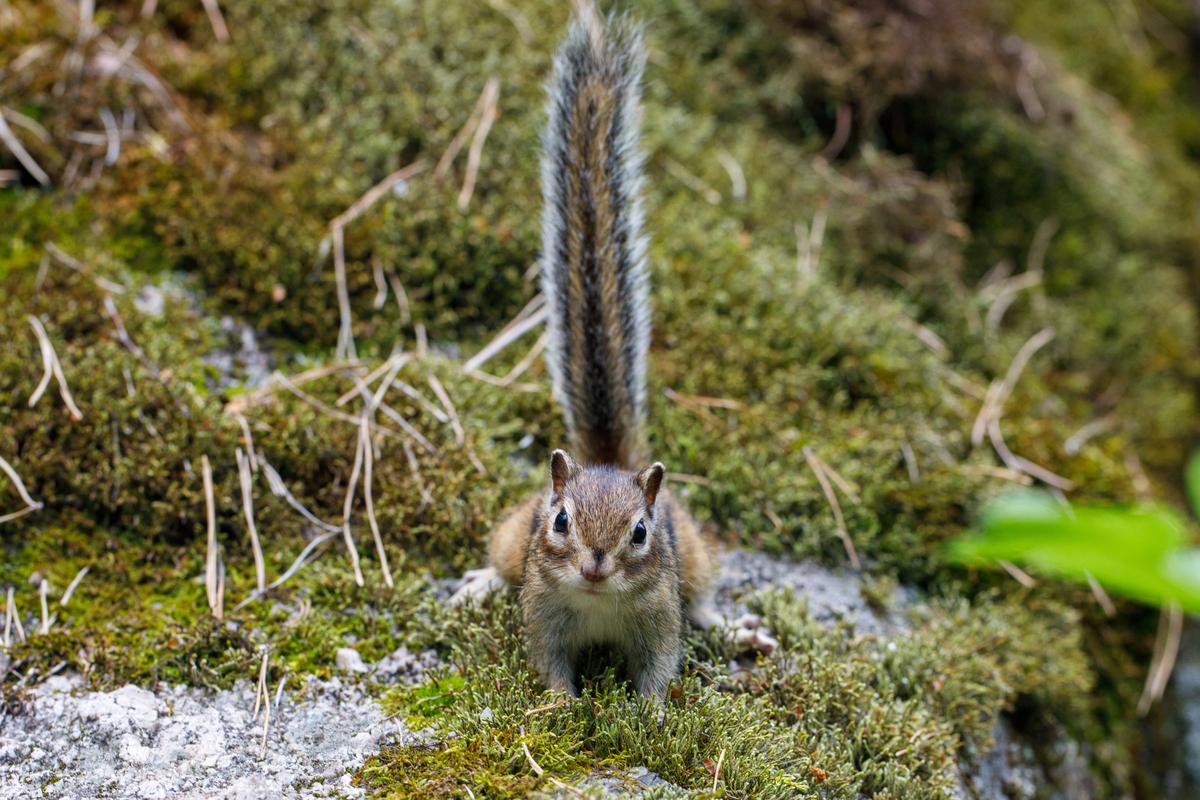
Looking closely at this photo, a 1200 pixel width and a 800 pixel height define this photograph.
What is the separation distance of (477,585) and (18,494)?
4.89 ft

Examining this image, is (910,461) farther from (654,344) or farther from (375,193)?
(375,193)

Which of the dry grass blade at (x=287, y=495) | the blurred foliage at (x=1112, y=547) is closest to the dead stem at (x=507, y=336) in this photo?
the dry grass blade at (x=287, y=495)

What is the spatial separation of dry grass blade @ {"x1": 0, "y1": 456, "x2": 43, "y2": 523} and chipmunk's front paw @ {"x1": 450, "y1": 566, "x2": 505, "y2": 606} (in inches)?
53.2

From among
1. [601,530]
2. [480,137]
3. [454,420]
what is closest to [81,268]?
[454,420]

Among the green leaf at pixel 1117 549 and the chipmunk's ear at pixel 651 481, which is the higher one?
the green leaf at pixel 1117 549

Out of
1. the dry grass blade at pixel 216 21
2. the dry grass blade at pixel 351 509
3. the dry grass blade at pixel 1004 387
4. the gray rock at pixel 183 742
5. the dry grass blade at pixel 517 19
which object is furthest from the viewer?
the dry grass blade at pixel 517 19

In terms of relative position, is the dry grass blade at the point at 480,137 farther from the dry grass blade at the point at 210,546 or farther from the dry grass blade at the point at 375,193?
the dry grass blade at the point at 210,546

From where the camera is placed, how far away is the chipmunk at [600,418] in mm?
2906

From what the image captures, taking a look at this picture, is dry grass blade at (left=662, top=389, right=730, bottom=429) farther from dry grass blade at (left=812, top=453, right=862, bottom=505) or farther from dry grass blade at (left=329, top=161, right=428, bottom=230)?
dry grass blade at (left=329, top=161, right=428, bottom=230)

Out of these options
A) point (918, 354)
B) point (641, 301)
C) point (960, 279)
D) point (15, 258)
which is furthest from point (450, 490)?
point (960, 279)

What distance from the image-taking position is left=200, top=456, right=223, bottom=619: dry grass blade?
10.5 ft

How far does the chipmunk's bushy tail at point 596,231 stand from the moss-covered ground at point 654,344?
557 mm

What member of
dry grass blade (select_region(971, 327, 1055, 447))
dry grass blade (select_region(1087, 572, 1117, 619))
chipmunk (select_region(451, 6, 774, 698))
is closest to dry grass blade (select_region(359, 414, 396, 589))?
chipmunk (select_region(451, 6, 774, 698))

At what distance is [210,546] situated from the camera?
3.34 meters
